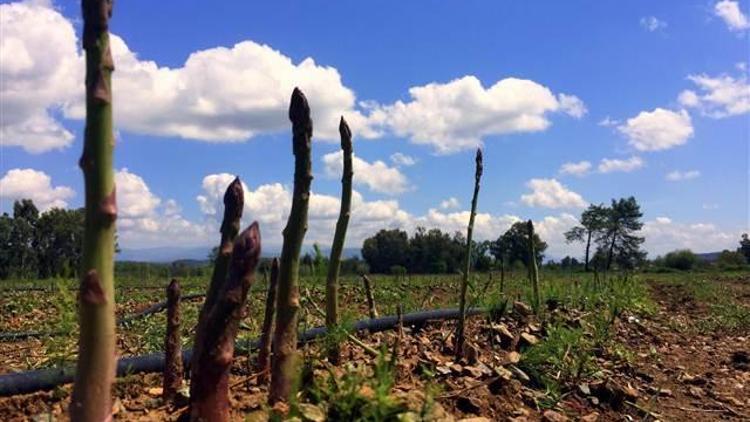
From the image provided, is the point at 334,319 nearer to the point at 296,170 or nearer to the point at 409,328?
the point at 296,170

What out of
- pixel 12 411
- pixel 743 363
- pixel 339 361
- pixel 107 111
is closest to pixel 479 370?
pixel 339 361

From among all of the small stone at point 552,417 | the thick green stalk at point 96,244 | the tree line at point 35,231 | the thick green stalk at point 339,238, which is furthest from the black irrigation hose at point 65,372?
the tree line at point 35,231

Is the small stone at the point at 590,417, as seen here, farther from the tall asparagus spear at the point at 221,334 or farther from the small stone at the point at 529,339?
the tall asparagus spear at the point at 221,334

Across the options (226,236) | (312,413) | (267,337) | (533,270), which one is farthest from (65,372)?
(533,270)

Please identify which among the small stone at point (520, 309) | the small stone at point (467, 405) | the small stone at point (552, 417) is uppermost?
the small stone at point (520, 309)

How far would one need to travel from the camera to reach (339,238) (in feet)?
14.3

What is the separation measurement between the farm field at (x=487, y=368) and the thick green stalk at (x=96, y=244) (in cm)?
62

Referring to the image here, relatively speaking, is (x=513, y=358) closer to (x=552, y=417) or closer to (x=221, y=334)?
(x=552, y=417)

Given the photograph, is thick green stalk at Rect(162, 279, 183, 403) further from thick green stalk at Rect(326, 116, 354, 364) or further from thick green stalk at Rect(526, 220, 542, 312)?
thick green stalk at Rect(526, 220, 542, 312)

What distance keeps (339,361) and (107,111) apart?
7.47 ft

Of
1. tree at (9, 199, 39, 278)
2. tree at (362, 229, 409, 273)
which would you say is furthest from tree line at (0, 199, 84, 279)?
tree at (362, 229, 409, 273)

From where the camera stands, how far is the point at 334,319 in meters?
4.14

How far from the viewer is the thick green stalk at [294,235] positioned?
125 inches

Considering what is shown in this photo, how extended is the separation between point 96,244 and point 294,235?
1.08 metres
